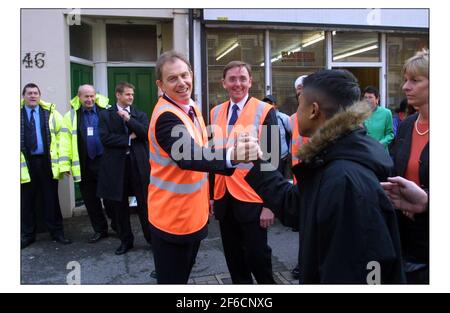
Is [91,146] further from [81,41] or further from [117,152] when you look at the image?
[81,41]

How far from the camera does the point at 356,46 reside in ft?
23.2

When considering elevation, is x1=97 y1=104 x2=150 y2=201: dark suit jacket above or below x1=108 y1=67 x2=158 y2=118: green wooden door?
below

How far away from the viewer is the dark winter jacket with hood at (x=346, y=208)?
146cm

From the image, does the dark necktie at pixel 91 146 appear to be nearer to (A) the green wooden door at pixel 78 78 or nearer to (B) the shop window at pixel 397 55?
(A) the green wooden door at pixel 78 78

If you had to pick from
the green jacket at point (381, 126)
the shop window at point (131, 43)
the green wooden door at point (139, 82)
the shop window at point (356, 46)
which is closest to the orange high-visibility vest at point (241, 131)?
the green jacket at point (381, 126)

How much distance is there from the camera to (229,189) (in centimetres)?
320

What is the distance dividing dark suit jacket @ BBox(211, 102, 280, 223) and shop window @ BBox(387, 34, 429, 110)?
4628 millimetres

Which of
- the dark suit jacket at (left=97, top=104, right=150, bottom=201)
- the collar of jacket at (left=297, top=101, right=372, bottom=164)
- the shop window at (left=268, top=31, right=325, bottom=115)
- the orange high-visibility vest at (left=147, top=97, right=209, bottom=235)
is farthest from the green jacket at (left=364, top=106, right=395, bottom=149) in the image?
the collar of jacket at (left=297, top=101, right=372, bottom=164)

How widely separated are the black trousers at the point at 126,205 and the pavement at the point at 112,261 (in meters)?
0.23

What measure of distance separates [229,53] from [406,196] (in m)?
4.96

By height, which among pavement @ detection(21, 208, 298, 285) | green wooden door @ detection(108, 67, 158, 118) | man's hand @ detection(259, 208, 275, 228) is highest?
green wooden door @ detection(108, 67, 158, 118)

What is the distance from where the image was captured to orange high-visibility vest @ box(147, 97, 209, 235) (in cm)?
232

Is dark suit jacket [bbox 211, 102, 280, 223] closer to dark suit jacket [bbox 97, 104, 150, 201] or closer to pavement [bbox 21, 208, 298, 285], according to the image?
pavement [bbox 21, 208, 298, 285]
